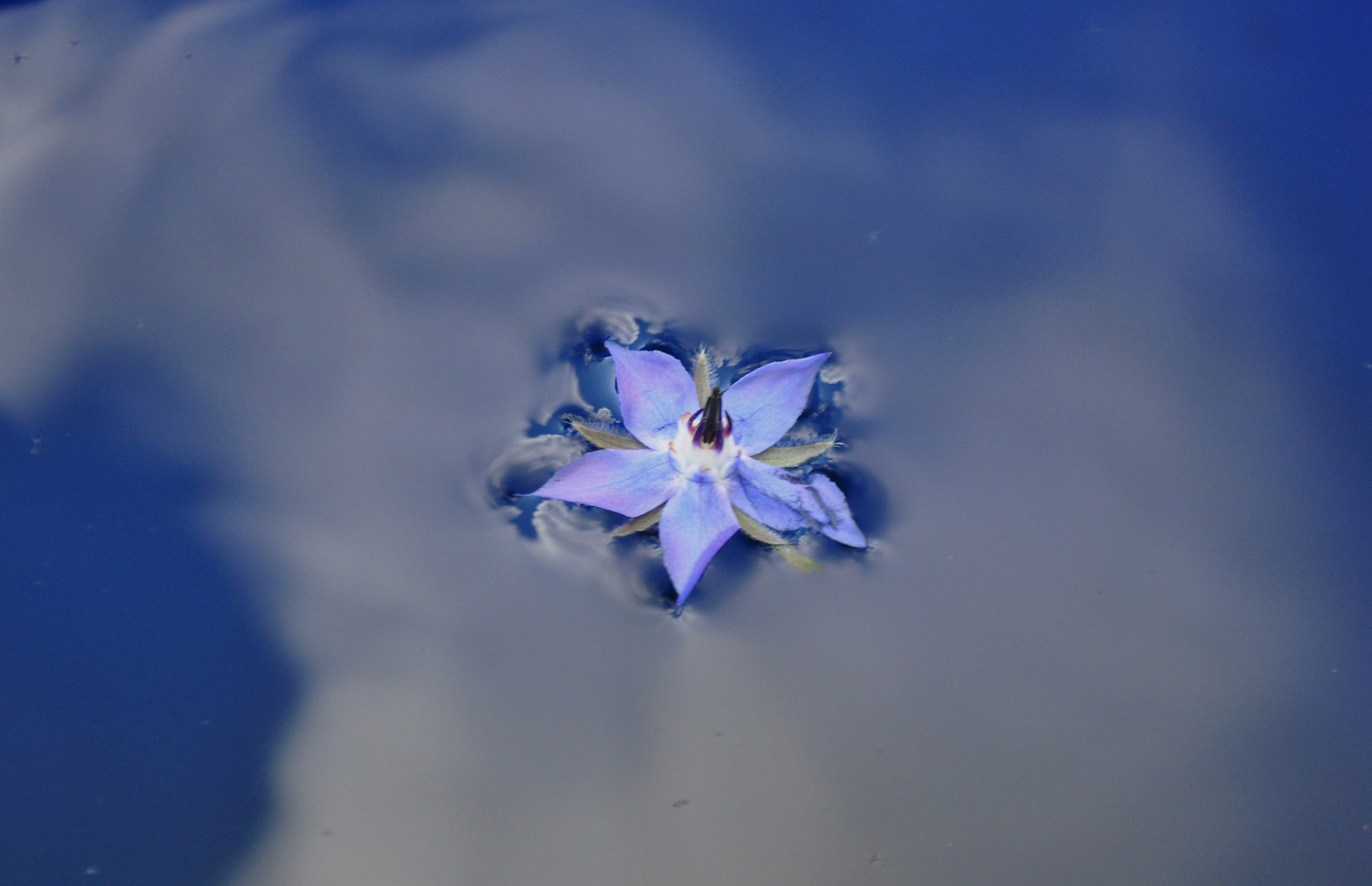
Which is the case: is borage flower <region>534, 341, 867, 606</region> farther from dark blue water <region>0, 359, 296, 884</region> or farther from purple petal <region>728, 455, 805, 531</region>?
dark blue water <region>0, 359, 296, 884</region>

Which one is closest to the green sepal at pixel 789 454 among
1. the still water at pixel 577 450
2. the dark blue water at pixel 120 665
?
the still water at pixel 577 450

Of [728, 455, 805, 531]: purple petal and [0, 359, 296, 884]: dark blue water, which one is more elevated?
[728, 455, 805, 531]: purple petal

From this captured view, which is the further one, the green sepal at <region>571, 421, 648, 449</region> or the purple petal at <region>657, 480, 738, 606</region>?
the green sepal at <region>571, 421, 648, 449</region>

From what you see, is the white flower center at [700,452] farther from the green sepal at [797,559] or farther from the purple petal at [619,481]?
the green sepal at [797,559]

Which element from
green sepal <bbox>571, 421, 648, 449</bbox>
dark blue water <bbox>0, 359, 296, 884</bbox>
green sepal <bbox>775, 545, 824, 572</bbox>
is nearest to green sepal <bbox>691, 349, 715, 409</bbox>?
green sepal <bbox>571, 421, 648, 449</bbox>

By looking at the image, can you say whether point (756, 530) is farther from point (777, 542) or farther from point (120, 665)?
point (120, 665)

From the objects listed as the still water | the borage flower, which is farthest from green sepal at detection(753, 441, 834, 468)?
the still water
